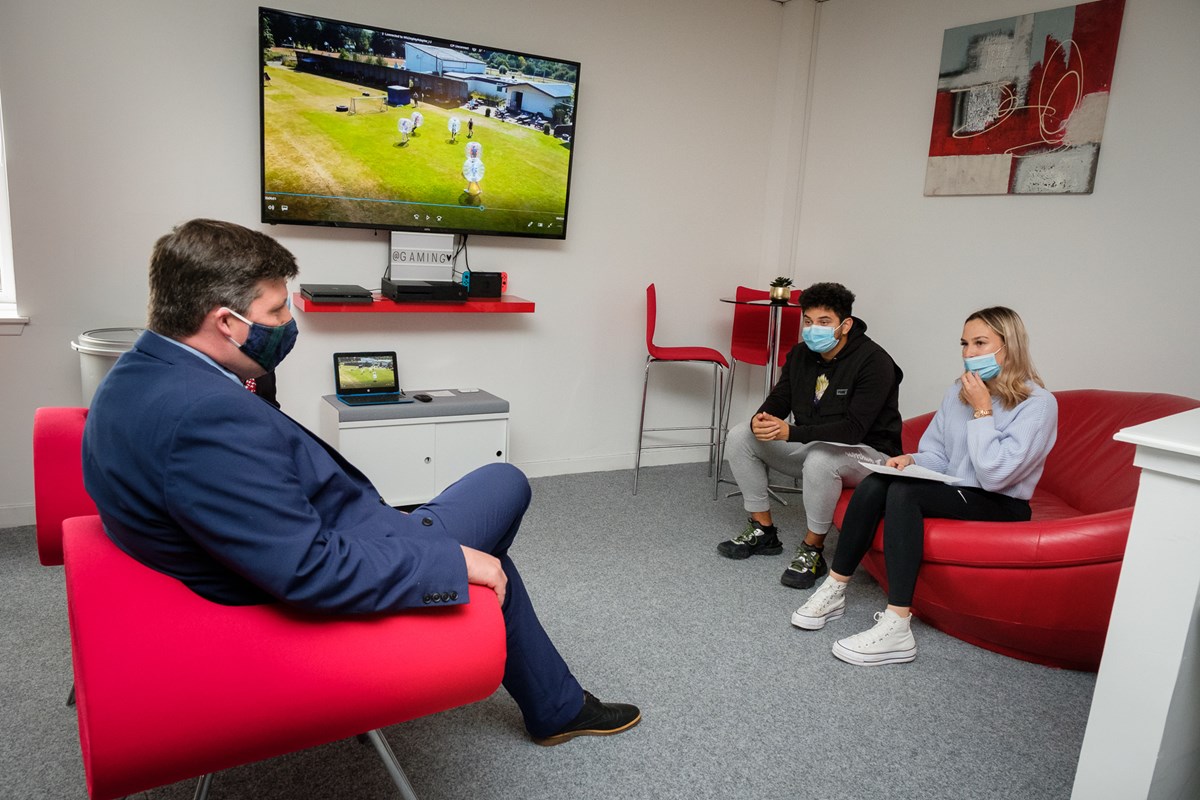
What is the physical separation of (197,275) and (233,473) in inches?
14.5

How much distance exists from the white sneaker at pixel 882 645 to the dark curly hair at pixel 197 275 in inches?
80.2

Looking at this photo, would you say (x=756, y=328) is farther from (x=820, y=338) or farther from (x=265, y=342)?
(x=265, y=342)

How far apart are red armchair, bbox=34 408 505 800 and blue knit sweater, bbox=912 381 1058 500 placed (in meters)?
1.83

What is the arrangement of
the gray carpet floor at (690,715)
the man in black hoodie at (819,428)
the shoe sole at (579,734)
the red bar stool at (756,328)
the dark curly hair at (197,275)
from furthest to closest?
the red bar stool at (756,328) < the man in black hoodie at (819,428) < the shoe sole at (579,734) < the gray carpet floor at (690,715) < the dark curly hair at (197,275)

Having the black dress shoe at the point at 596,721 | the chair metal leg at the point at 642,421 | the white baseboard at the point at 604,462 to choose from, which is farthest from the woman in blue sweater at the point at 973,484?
the white baseboard at the point at 604,462

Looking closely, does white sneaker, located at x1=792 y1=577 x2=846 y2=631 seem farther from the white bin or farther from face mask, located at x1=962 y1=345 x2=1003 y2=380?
the white bin

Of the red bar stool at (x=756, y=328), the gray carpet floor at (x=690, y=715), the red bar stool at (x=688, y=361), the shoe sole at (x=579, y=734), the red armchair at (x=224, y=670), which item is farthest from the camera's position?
the red bar stool at (x=756, y=328)

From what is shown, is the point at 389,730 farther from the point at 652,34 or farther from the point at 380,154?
the point at 652,34

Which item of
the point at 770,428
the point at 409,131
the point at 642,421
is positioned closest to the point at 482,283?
the point at 409,131

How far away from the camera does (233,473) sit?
119cm

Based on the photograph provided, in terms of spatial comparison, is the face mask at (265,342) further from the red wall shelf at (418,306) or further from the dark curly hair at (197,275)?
the red wall shelf at (418,306)

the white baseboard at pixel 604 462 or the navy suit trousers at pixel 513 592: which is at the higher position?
the navy suit trousers at pixel 513 592

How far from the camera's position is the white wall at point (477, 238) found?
3117mm

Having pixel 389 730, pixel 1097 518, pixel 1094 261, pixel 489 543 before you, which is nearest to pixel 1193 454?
pixel 1097 518
